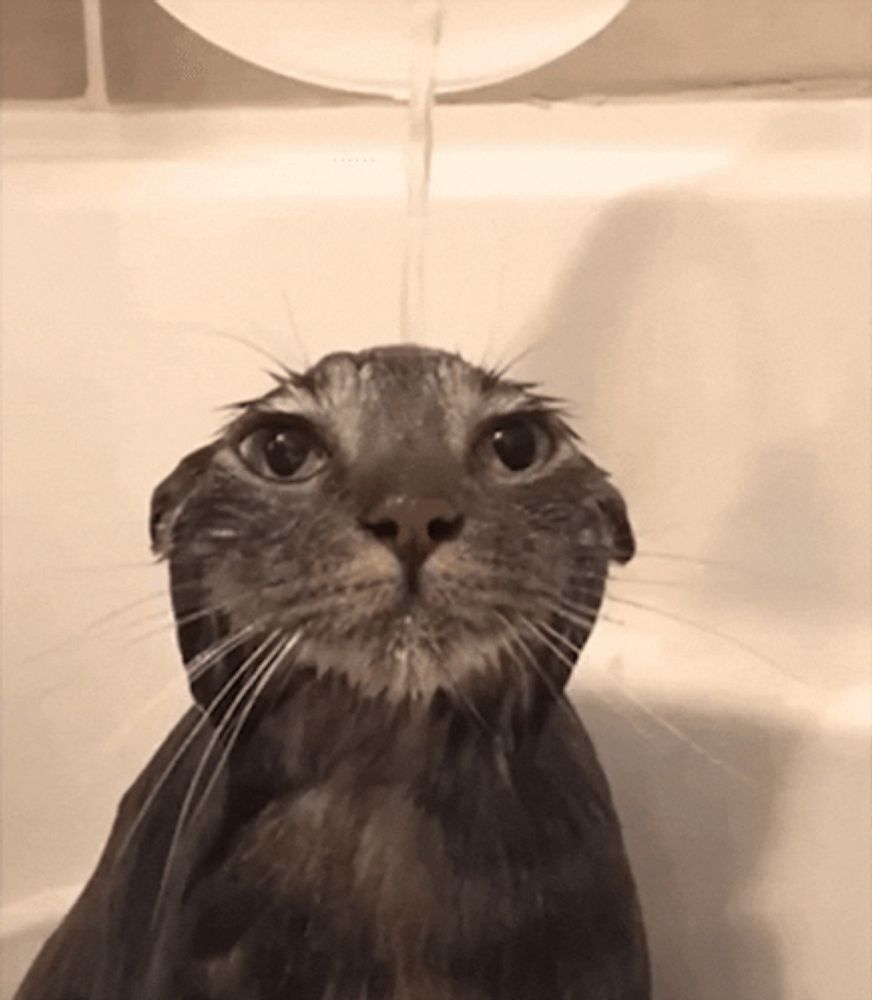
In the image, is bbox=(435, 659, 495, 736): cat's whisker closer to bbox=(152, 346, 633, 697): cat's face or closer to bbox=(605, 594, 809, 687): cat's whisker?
bbox=(152, 346, 633, 697): cat's face

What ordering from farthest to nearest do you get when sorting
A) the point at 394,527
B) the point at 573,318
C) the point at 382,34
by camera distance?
the point at 573,318
the point at 382,34
the point at 394,527

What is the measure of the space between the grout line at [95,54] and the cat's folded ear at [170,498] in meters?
0.30

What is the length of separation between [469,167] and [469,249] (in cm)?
4

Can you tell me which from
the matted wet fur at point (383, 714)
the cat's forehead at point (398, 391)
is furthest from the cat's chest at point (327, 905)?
the cat's forehead at point (398, 391)

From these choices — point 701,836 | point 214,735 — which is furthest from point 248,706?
point 701,836

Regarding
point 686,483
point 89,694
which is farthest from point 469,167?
point 89,694

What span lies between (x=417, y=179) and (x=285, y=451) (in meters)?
0.27

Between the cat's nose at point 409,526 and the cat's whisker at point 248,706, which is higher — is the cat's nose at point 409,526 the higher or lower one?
the higher one

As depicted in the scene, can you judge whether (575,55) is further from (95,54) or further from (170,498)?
(170,498)

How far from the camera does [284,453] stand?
1.45 ft

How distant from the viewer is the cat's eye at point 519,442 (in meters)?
0.45

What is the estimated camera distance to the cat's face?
418 millimetres

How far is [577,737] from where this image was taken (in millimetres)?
471

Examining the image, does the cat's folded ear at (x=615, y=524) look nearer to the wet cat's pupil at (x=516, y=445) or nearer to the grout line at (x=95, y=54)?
the wet cat's pupil at (x=516, y=445)
